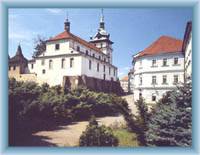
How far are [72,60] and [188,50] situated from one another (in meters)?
1.73

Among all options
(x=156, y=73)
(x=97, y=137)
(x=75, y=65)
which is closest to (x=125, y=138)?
(x=97, y=137)

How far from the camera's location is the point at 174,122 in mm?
4031

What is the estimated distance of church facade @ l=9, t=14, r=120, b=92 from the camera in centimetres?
431

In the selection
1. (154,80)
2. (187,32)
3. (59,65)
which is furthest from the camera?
(59,65)

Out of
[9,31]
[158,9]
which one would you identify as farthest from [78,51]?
[158,9]

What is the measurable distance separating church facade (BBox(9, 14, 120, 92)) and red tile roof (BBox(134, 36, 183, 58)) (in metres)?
0.52

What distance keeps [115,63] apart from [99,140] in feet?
3.77

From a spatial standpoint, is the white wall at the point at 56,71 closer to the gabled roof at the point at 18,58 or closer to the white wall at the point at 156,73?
the gabled roof at the point at 18,58

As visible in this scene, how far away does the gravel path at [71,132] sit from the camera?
408 centimetres

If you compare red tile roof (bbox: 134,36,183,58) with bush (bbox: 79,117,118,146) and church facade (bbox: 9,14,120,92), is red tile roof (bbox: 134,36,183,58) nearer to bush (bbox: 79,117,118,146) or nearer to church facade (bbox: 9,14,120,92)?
church facade (bbox: 9,14,120,92)

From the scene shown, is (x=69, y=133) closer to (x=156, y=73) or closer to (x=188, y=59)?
(x=156, y=73)

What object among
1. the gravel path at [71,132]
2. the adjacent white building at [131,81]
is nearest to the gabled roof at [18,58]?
the gravel path at [71,132]

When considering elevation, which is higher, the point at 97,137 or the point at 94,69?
the point at 94,69
